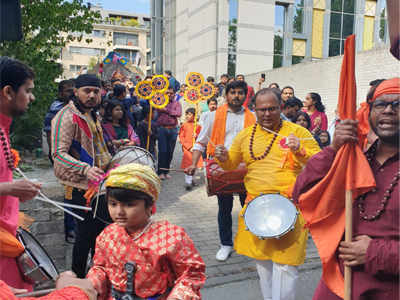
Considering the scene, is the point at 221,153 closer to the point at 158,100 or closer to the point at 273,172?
the point at 273,172

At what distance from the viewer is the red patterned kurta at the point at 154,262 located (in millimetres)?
2078

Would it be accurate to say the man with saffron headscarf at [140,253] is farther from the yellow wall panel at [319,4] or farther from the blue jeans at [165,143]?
the yellow wall panel at [319,4]

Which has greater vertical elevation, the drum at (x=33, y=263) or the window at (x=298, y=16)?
the window at (x=298, y=16)

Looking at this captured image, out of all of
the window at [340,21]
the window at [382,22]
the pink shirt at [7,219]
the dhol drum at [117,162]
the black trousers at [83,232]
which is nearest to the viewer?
the pink shirt at [7,219]

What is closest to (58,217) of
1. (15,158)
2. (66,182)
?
(66,182)

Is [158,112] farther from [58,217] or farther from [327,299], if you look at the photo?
[327,299]

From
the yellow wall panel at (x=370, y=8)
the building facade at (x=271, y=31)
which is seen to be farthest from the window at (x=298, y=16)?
the yellow wall panel at (x=370, y=8)

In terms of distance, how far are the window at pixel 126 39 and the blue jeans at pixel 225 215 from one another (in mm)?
69221

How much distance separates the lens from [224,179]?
149 inches

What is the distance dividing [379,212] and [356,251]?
0.21m

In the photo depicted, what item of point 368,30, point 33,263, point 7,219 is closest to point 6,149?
point 7,219

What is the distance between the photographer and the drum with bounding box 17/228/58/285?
2297 millimetres

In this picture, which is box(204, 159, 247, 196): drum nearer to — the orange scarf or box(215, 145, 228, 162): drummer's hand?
box(215, 145, 228, 162): drummer's hand

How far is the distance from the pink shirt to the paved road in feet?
6.27
